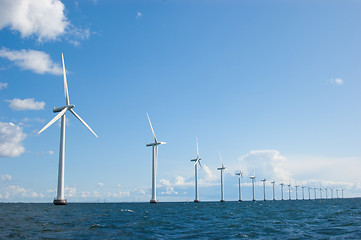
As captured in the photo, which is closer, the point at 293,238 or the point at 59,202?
the point at 293,238

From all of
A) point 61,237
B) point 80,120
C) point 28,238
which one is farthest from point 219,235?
point 80,120

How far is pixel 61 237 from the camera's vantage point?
37.5 m

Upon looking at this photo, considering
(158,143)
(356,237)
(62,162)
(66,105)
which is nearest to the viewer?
(356,237)

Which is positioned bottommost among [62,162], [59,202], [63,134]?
[59,202]

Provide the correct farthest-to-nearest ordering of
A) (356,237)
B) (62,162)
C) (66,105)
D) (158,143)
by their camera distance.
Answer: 1. (158,143)
2. (66,105)
3. (62,162)
4. (356,237)

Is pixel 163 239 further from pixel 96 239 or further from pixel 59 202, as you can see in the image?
pixel 59 202

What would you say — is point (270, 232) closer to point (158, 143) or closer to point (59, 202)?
point (59, 202)

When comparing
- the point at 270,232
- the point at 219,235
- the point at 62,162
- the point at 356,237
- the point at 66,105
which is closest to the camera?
the point at 356,237

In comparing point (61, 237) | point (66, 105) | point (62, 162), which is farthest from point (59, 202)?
point (61, 237)

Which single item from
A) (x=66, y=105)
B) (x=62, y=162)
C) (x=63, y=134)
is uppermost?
(x=66, y=105)

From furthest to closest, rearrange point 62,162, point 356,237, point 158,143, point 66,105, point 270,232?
point 158,143 → point 66,105 → point 62,162 → point 270,232 → point 356,237

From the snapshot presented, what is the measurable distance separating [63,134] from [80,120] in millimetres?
8650

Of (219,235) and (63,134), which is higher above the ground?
(63,134)

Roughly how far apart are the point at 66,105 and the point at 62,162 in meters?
20.3
